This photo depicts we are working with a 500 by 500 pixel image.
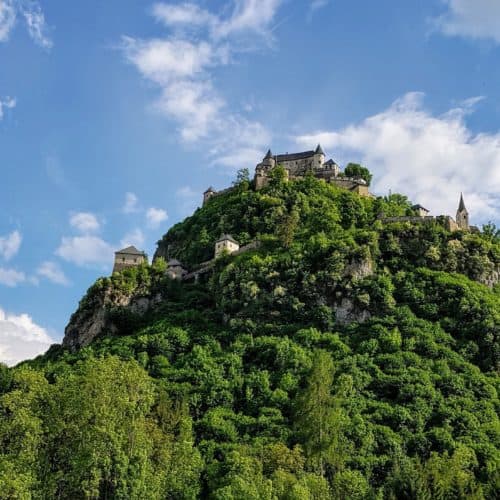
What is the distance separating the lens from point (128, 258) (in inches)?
3969

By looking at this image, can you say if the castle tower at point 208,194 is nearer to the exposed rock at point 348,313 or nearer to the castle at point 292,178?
the castle at point 292,178

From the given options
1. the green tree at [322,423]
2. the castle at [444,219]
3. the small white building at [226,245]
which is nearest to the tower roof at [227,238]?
the small white building at [226,245]

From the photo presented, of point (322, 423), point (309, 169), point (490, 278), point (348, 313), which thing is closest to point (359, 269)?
point (348, 313)

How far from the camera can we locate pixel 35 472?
145ft

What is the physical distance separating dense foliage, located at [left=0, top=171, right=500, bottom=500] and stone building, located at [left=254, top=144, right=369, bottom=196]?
662 centimetres

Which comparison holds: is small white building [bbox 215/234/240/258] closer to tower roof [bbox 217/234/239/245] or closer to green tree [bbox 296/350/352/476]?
tower roof [bbox 217/234/239/245]

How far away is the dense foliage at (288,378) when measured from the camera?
46.4m

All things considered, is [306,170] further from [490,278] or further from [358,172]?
[490,278]

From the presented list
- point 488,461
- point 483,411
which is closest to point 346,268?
point 483,411

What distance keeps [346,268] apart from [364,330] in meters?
8.25

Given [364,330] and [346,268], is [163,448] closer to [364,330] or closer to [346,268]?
[364,330]

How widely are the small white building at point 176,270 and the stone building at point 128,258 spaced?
14.5 ft

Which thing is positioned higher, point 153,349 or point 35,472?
point 153,349

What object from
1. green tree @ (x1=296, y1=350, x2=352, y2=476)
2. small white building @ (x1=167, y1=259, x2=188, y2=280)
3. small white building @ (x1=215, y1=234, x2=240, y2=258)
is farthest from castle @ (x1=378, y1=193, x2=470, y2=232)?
green tree @ (x1=296, y1=350, x2=352, y2=476)
